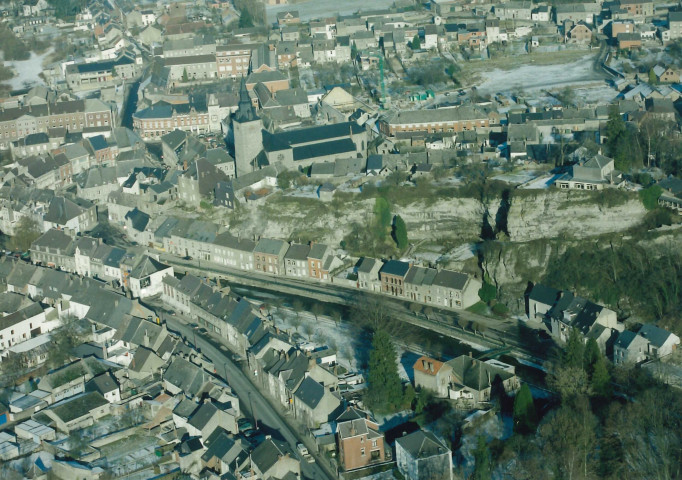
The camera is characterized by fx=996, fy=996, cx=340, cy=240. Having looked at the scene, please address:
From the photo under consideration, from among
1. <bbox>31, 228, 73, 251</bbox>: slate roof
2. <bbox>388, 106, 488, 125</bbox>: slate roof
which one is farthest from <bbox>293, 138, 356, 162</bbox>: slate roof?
<bbox>31, 228, 73, 251</bbox>: slate roof

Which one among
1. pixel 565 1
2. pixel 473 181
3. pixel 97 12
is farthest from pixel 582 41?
pixel 97 12

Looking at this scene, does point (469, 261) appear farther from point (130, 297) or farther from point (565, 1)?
point (565, 1)

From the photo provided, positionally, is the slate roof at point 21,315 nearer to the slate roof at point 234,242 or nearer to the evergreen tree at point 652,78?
the slate roof at point 234,242

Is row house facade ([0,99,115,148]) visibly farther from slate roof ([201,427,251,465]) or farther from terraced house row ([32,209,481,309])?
slate roof ([201,427,251,465])

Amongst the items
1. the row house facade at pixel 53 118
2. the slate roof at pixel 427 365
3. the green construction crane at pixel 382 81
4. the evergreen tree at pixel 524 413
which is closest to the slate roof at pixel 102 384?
the slate roof at pixel 427 365

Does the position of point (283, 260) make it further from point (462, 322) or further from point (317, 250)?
point (462, 322)

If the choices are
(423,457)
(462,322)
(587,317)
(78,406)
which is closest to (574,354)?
(587,317)
